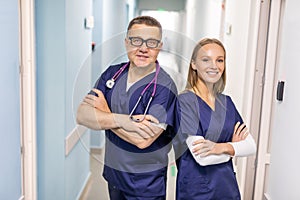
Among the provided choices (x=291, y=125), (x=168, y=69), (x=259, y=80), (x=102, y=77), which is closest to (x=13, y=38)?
(x=102, y=77)

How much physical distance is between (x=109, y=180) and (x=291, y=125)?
103 cm

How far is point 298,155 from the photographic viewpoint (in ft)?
6.02

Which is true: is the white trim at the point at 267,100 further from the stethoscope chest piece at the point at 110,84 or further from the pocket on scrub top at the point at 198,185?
the stethoscope chest piece at the point at 110,84

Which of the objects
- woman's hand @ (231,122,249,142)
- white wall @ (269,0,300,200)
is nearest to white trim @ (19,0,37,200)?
woman's hand @ (231,122,249,142)

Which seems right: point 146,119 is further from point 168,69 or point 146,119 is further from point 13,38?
point 13,38

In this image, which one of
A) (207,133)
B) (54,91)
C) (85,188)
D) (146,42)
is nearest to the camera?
(146,42)

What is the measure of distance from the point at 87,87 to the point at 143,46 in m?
0.57

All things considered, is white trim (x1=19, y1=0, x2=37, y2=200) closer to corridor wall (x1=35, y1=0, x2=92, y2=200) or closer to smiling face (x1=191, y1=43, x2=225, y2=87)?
corridor wall (x1=35, y1=0, x2=92, y2=200)

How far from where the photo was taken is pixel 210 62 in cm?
148

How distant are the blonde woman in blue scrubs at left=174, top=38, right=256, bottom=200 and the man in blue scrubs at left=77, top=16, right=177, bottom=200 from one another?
0.07m

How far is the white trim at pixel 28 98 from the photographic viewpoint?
2.14 meters

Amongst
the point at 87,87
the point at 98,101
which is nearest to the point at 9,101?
the point at 87,87

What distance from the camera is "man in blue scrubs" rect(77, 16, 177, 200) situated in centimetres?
141

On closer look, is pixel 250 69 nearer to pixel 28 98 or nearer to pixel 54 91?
pixel 54 91
